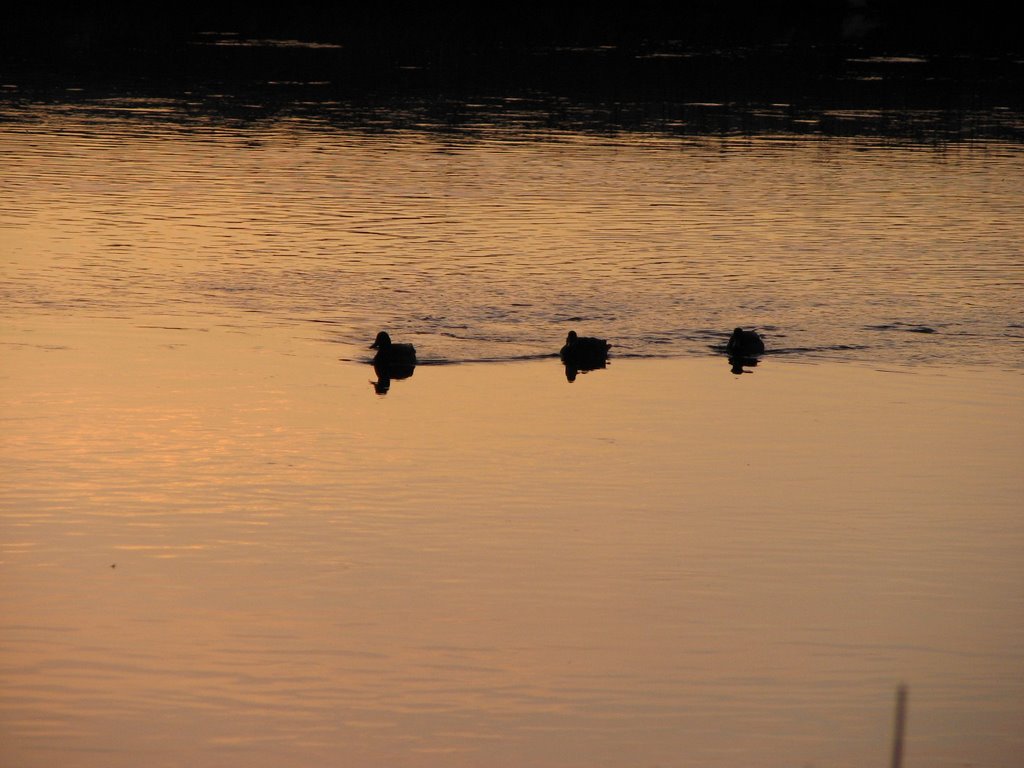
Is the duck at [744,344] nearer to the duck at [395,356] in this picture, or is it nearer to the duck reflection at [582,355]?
the duck reflection at [582,355]

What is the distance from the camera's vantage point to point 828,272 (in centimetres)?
3591

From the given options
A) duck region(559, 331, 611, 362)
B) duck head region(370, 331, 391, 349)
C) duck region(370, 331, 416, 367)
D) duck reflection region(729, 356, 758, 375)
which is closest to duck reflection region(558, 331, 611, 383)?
duck region(559, 331, 611, 362)

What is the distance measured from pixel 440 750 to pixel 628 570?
463 centimetres

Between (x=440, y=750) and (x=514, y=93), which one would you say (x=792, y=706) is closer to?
(x=440, y=750)

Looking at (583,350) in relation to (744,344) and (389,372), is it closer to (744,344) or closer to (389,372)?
(744,344)

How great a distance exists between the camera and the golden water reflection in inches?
590

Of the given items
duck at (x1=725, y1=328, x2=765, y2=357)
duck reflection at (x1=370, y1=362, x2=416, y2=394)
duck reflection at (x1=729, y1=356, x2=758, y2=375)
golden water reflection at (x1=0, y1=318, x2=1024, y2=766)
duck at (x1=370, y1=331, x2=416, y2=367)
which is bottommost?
golden water reflection at (x1=0, y1=318, x2=1024, y2=766)

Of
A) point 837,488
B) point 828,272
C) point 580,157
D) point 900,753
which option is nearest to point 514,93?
point 580,157

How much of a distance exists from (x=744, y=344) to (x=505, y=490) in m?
7.89

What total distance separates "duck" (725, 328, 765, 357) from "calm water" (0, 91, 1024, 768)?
14.2 inches

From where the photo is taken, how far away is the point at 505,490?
2131 cm

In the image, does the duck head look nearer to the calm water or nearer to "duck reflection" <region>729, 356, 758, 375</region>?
the calm water

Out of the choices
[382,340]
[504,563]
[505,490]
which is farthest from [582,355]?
[504,563]

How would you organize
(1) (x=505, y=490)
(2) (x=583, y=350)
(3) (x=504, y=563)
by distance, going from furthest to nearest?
1. (2) (x=583, y=350)
2. (1) (x=505, y=490)
3. (3) (x=504, y=563)
